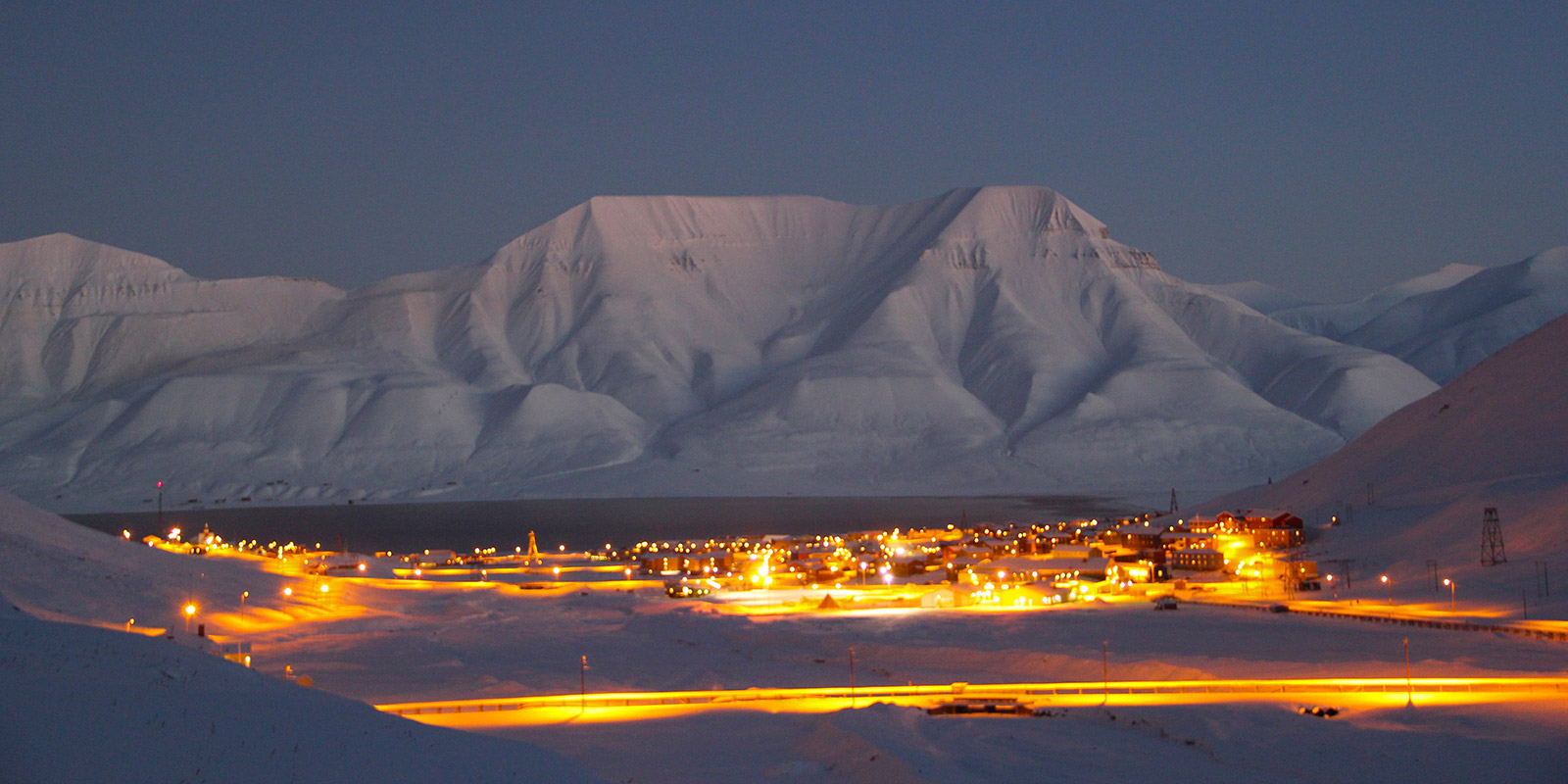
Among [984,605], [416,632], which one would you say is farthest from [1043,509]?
[416,632]

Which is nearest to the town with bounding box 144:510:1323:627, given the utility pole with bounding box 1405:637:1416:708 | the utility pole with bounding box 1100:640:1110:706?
the utility pole with bounding box 1100:640:1110:706

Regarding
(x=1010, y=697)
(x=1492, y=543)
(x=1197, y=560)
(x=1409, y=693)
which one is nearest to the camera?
(x=1409, y=693)

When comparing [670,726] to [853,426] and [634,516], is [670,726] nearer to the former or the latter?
[634,516]

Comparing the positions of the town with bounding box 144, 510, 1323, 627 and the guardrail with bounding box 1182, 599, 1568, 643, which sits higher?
the town with bounding box 144, 510, 1323, 627

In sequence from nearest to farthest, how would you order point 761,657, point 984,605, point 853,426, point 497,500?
1. point 761,657
2. point 984,605
3. point 497,500
4. point 853,426

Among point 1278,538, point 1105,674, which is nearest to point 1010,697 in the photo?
point 1105,674

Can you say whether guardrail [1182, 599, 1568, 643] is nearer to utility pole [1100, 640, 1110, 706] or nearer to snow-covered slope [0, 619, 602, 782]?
utility pole [1100, 640, 1110, 706]

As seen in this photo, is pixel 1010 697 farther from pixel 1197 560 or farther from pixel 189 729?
pixel 1197 560
